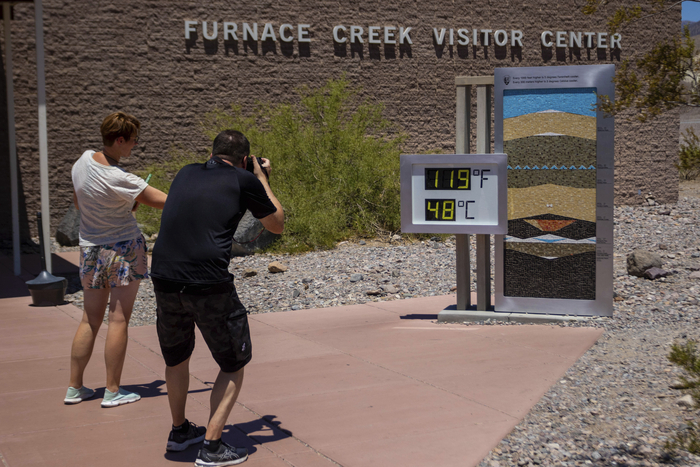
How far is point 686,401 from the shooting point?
4.30 m

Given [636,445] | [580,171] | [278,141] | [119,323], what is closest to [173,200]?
[119,323]

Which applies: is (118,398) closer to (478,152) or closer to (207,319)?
(207,319)

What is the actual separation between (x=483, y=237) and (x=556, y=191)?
840 mm

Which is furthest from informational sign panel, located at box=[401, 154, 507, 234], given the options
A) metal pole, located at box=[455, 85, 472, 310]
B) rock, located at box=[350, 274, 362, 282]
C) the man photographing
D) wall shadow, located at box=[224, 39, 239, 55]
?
wall shadow, located at box=[224, 39, 239, 55]

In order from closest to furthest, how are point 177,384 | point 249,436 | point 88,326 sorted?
point 177,384, point 249,436, point 88,326

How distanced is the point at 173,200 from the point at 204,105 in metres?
12.3

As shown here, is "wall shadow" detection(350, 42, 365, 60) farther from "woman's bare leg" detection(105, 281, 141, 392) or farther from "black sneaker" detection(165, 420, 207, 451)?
"black sneaker" detection(165, 420, 207, 451)

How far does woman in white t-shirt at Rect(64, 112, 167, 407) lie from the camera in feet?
14.3

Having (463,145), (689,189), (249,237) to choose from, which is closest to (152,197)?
(463,145)

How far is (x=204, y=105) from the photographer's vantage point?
50.1ft

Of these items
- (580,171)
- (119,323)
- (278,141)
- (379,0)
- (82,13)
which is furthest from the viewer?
(379,0)

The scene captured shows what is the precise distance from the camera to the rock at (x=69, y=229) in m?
13.2

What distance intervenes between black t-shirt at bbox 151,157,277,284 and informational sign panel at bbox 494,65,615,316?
3.85 metres

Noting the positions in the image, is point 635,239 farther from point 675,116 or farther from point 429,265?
point 675,116
